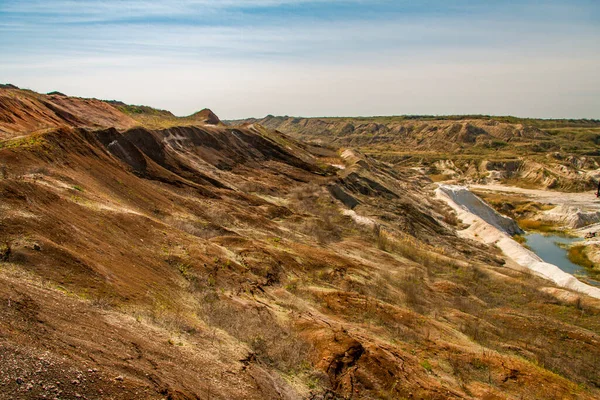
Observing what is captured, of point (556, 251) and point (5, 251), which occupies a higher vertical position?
point (5, 251)

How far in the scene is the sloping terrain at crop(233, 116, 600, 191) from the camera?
80.9 m

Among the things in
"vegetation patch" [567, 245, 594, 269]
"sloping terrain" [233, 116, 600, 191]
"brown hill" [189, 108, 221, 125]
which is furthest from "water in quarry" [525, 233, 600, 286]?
"brown hill" [189, 108, 221, 125]

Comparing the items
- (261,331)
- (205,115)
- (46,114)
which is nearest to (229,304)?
(261,331)

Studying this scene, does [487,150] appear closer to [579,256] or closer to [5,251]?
[579,256]

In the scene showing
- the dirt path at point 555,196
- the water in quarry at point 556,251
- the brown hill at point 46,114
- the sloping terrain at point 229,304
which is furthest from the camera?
the dirt path at point 555,196

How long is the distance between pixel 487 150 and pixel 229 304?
354 feet

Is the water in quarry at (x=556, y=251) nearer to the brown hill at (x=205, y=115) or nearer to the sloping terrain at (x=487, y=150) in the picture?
the sloping terrain at (x=487, y=150)

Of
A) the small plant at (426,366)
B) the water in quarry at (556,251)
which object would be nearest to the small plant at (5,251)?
the small plant at (426,366)

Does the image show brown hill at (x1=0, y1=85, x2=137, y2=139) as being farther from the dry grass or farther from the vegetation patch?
the vegetation patch

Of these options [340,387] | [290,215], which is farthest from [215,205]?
[340,387]

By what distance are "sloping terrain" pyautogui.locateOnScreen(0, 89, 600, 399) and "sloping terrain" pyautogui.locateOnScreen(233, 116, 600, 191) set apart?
60.7 meters

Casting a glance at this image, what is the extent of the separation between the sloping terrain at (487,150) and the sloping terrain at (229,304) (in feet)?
199

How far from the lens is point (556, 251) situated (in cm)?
4309

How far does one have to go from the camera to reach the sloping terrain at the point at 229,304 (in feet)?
26.8
